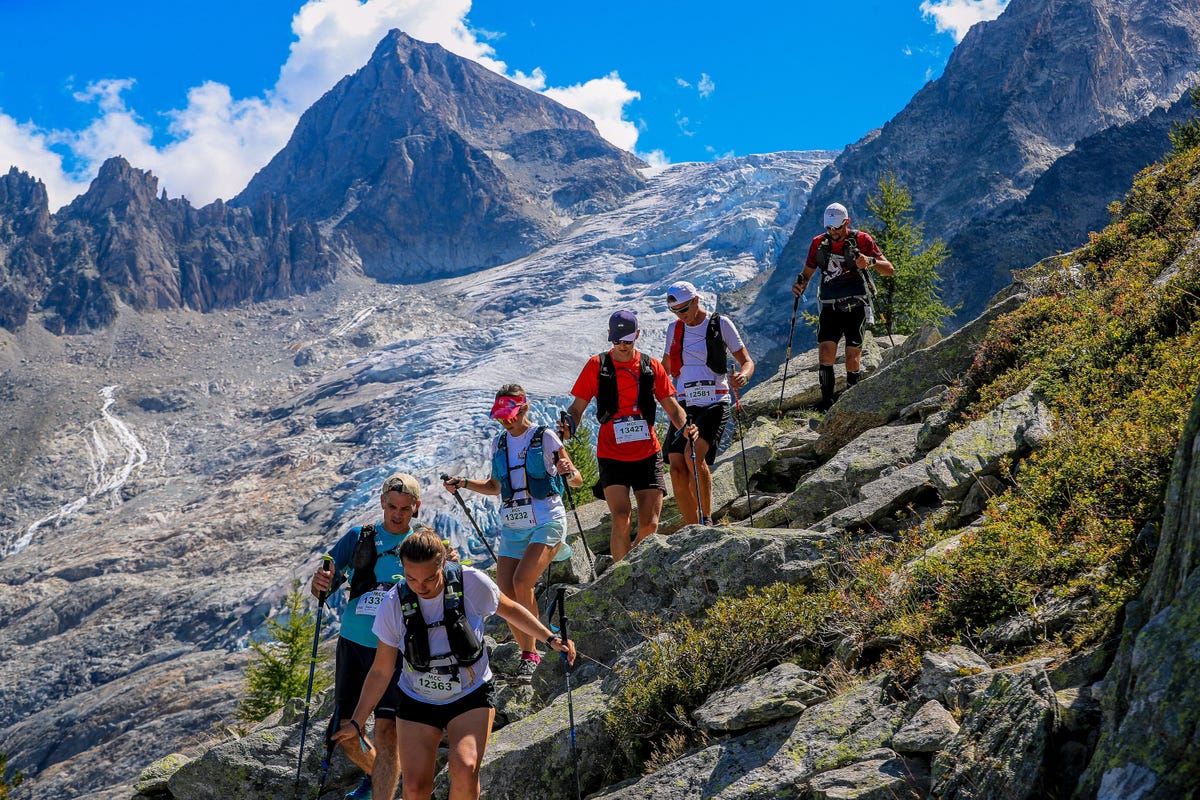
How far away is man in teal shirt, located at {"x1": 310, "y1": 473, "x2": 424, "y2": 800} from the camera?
761 cm

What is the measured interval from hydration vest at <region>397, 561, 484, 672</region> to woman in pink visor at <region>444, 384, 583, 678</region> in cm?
251

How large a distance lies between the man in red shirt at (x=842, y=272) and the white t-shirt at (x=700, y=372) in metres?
2.67

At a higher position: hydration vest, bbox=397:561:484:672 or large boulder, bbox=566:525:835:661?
hydration vest, bbox=397:561:484:672

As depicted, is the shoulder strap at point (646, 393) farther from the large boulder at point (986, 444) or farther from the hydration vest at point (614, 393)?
the large boulder at point (986, 444)

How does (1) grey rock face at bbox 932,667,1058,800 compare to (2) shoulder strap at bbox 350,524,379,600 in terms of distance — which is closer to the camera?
(1) grey rock face at bbox 932,667,1058,800

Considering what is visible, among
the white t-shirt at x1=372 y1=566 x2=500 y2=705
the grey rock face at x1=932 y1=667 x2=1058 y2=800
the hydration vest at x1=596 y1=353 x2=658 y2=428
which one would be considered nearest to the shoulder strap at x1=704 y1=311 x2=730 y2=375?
the hydration vest at x1=596 y1=353 x2=658 y2=428

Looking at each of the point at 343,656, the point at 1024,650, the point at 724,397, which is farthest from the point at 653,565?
the point at 1024,650

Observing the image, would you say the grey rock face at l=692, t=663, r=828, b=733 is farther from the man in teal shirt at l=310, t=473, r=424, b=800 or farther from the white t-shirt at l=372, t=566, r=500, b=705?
the man in teal shirt at l=310, t=473, r=424, b=800

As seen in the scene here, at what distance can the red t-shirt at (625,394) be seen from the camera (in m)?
9.94

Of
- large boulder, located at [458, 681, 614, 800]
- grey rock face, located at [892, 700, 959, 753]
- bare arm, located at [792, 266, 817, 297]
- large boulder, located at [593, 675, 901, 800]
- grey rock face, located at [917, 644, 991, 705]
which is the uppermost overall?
bare arm, located at [792, 266, 817, 297]

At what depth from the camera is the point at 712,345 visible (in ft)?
35.1

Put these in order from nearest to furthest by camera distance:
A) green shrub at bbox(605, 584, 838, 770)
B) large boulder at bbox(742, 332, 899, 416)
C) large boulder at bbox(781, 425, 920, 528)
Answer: green shrub at bbox(605, 584, 838, 770) → large boulder at bbox(781, 425, 920, 528) → large boulder at bbox(742, 332, 899, 416)

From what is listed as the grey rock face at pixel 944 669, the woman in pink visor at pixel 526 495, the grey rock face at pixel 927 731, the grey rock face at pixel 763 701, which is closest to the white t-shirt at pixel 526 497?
the woman in pink visor at pixel 526 495

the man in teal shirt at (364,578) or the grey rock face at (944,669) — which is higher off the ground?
the man in teal shirt at (364,578)
